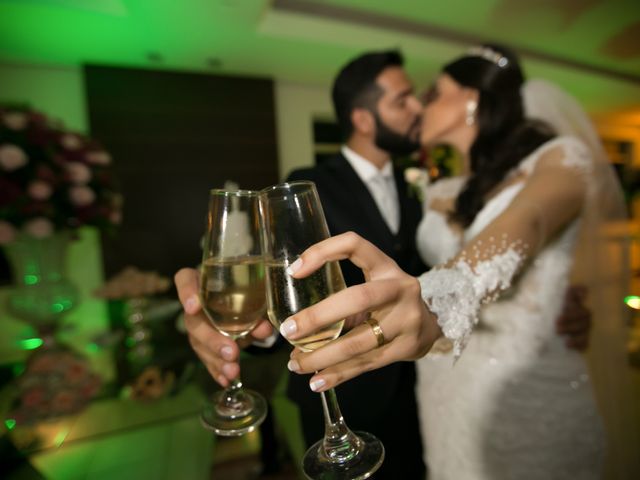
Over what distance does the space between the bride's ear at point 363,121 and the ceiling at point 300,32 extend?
180 cm

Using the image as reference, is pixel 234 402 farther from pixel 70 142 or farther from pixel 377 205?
pixel 70 142

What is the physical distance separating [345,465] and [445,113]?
1365 mm

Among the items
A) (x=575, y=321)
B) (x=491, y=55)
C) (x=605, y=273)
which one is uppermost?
(x=491, y=55)

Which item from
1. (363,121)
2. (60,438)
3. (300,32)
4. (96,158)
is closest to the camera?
(60,438)

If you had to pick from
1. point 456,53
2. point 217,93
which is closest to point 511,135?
point 456,53

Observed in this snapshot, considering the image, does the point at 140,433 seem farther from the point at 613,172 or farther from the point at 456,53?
the point at 456,53

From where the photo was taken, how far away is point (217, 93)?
349 cm

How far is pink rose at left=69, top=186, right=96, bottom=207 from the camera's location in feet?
5.38

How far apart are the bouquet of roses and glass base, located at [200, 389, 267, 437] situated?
55.0 inches

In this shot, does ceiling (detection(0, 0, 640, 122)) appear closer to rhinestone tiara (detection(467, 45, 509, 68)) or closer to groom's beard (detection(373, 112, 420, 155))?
rhinestone tiara (detection(467, 45, 509, 68))

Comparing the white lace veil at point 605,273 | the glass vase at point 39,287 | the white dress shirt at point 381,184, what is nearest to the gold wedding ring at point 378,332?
the white dress shirt at point 381,184

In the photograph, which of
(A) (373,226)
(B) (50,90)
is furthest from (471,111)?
(B) (50,90)

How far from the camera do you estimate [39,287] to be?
4.89 ft

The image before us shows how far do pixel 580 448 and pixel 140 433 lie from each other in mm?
1413
